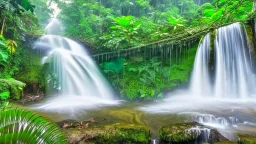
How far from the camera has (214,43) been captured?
1027 centimetres

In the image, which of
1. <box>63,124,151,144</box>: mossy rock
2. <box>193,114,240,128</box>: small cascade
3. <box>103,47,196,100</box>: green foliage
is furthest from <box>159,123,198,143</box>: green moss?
<box>103,47,196,100</box>: green foliage

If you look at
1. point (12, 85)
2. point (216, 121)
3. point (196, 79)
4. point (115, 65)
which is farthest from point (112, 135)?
point (196, 79)

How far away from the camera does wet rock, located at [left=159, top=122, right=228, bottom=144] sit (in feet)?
14.8

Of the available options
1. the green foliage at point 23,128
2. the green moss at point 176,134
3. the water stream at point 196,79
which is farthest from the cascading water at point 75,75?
the green foliage at point 23,128

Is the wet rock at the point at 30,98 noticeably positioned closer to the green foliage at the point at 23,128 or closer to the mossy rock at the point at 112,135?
the mossy rock at the point at 112,135

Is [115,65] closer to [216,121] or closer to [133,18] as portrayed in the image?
[133,18]

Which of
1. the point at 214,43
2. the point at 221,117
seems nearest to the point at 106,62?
the point at 214,43

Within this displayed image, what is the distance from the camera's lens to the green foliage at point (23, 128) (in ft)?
5.16

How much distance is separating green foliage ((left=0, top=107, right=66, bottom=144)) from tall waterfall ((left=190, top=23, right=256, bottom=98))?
964 cm

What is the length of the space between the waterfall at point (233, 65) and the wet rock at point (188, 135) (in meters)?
6.00

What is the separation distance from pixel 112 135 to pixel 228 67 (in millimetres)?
7892

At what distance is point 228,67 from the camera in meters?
10.2

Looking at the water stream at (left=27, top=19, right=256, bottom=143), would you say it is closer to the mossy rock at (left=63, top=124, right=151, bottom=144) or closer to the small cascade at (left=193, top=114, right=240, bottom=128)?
the small cascade at (left=193, top=114, right=240, bottom=128)

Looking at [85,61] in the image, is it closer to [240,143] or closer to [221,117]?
[221,117]
